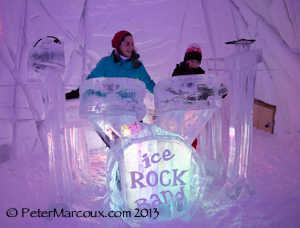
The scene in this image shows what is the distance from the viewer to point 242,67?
1.43 metres

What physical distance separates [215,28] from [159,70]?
93 centimetres

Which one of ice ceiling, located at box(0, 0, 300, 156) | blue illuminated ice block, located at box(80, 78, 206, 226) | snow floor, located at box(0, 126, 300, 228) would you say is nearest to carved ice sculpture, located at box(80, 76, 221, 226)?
blue illuminated ice block, located at box(80, 78, 206, 226)

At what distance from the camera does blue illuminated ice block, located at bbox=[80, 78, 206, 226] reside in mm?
1227

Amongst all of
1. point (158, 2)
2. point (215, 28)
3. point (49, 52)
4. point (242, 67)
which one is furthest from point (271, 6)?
point (49, 52)

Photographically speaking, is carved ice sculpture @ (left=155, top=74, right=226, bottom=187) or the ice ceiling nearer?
carved ice sculpture @ (left=155, top=74, right=226, bottom=187)

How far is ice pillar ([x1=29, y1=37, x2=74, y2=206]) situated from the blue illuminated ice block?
169 mm

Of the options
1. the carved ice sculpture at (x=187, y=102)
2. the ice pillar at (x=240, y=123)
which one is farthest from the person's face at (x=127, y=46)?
the ice pillar at (x=240, y=123)

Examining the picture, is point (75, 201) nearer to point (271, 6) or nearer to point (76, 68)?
point (76, 68)

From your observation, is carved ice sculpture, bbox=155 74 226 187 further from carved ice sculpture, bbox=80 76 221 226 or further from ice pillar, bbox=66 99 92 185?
ice pillar, bbox=66 99 92 185

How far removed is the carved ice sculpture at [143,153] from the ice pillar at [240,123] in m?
0.24

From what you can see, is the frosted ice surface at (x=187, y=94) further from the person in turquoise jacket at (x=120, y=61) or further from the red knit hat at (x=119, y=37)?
the red knit hat at (x=119, y=37)

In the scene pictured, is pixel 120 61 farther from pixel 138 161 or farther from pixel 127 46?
pixel 138 161

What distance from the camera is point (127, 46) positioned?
1697mm

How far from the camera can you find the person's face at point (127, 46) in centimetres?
169
